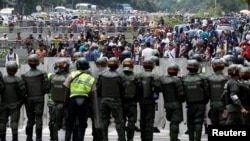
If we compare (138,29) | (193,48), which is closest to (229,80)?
(193,48)

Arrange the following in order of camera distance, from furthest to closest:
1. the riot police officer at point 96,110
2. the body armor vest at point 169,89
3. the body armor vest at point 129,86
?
the body armor vest at point 129,86 < the body armor vest at point 169,89 < the riot police officer at point 96,110

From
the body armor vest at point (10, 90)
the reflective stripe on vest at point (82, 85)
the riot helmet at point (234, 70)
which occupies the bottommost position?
the body armor vest at point (10, 90)

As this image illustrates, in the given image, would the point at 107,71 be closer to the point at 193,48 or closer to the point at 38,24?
the point at 193,48

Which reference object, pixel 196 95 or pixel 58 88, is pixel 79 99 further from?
pixel 196 95

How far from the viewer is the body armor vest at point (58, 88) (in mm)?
21594

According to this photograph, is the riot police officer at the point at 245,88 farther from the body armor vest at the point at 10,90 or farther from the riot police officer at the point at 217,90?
the body armor vest at the point at 10,90

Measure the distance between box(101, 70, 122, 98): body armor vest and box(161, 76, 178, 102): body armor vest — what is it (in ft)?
3.18

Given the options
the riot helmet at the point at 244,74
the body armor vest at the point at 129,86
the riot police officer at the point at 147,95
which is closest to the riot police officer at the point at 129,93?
the body armor vest at the point at 129,86

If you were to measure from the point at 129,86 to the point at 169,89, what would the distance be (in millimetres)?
852

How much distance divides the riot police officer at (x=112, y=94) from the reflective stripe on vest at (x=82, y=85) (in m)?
0.86

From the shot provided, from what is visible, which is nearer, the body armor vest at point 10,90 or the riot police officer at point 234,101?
the riot police officer at point 234,101

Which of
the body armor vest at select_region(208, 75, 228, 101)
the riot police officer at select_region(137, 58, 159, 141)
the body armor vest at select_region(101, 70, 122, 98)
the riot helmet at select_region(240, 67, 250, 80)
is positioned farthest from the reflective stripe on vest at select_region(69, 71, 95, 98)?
the riot helmet at select_region(240, 67, 250, 80)

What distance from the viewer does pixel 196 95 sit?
21.4 m

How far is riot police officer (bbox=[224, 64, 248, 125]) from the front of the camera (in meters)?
19.9
